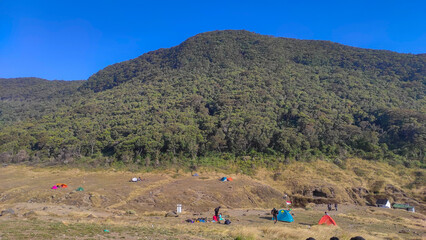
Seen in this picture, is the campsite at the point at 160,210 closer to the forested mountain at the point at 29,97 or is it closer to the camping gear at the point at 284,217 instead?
the camping gear at the point at 284,217

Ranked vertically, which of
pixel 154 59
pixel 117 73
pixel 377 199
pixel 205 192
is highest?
pixel 154 59

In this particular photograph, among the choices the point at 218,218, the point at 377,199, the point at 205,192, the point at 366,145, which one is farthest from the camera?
the point at 366,145

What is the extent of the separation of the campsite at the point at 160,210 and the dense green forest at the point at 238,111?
7.91m

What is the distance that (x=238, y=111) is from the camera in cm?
5231

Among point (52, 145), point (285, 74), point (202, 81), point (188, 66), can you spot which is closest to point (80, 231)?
point (52, 145)

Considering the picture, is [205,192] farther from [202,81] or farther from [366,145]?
[202,81]

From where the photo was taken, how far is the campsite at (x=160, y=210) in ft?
38.1

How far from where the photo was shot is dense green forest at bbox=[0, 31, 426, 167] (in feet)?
133

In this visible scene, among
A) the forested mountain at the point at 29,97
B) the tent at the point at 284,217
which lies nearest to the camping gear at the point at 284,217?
the tent at the point at 284,217

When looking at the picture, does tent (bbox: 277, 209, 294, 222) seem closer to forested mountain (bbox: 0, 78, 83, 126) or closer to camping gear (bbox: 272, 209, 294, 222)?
camping gear (bbox: 272, 209, 294, 222)

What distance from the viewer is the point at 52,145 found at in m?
44.2

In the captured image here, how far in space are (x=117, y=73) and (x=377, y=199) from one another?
3585 inches

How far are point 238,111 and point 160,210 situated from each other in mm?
33676

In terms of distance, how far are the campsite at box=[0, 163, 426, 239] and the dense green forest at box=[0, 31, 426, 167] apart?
311 inches
